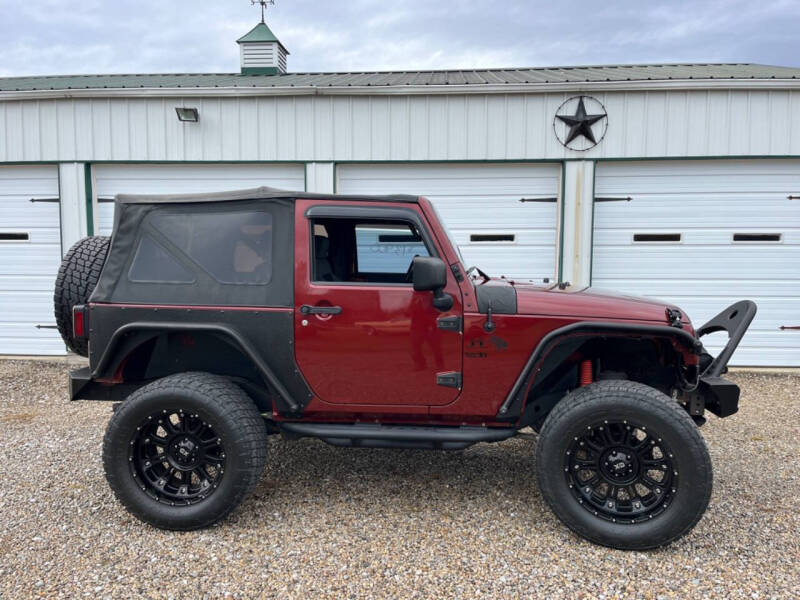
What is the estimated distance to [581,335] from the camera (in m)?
3.13

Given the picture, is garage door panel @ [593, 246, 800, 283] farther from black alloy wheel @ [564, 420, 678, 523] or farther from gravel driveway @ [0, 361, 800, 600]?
black alloy wheel @ [564, 420, 678, 523]

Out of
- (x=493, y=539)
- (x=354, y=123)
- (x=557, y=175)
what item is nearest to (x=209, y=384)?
(x=493, y=539)

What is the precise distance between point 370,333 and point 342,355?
211 millimetres

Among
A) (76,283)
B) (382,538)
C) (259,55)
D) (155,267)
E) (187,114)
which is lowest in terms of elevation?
(382,538)

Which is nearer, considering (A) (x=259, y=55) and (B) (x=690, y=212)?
(B) (x=690, y=212)

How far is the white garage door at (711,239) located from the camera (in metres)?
7.36

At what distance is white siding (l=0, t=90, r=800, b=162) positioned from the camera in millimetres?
7199

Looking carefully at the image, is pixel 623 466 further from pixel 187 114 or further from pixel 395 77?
pixel 395 77

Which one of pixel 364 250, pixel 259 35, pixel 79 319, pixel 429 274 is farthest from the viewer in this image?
pixel 259 35

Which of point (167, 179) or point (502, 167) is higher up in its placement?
point (502, 167)

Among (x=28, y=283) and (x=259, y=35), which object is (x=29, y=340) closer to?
(x=28, y=283)

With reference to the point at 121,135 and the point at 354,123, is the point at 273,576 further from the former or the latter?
the point at 121,135

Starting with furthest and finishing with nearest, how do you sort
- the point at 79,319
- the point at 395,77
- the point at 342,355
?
the point at 395,77 → the point at 79,319 → the point at 342,355

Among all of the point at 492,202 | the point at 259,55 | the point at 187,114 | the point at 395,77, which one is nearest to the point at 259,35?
the point at 259,55
